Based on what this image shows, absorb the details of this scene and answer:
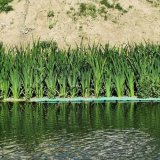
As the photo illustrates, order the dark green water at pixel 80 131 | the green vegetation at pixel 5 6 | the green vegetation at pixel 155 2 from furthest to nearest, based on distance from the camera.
Result: the green vegetation at pixel 155 2 → the green vegetation at pixel 5 6 → the dark green water at pixel 80 131

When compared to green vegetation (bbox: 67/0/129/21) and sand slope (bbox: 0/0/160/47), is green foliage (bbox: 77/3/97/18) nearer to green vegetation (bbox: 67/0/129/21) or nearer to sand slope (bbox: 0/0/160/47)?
green vegetation (bbox: 67/0/129/21)

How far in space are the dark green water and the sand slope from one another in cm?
2096

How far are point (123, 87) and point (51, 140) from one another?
8.02m

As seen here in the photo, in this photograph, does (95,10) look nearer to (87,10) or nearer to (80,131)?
(87,10)

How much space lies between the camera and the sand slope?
40.0 metres

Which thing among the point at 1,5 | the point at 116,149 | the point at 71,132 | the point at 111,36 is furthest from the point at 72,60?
the point at 1,5

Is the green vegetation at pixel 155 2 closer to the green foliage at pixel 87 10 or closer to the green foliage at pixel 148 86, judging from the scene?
the green foliage at pixel 87 10

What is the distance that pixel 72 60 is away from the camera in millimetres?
20922

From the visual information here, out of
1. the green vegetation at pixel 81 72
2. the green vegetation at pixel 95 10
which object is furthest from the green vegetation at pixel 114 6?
the green vegetation at pixel 81 72

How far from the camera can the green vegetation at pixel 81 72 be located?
20672mm

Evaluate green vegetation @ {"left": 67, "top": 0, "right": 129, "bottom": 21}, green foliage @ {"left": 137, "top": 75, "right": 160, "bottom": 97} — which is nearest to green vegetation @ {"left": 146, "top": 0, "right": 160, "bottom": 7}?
green vegetation @ {"left": 67, "top": 0, "right": 129, "bottom": 21}

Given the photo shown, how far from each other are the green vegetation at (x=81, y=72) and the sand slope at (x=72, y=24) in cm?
1795

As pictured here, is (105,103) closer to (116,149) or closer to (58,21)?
(116,149)

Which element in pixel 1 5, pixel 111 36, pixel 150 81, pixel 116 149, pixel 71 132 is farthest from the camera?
pixel 1 5
